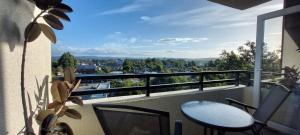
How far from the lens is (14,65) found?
1566 millimetres

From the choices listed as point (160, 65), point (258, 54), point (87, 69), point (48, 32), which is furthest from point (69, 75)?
point (258, 54)

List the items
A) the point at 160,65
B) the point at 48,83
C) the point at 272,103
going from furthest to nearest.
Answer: the point at 160,65 < the point at 272,103 < the point at 48,83

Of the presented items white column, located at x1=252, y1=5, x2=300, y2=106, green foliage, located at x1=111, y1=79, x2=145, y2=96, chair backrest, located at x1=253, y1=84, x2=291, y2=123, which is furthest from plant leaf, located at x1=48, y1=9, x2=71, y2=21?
white column, located at x1=252, y1=5, x2=300, y2=106

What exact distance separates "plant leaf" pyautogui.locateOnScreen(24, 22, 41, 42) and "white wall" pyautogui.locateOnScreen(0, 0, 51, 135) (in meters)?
0.09

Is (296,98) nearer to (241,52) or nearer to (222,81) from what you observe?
(222,81)

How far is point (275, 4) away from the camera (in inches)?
155

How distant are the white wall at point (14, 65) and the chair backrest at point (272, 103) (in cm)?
261

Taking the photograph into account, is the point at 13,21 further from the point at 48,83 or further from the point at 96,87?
the point at 96,87

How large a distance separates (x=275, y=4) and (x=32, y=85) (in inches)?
160

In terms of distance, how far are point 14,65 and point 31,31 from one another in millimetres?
272

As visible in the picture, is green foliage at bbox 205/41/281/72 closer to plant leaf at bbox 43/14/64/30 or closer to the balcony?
the balcony

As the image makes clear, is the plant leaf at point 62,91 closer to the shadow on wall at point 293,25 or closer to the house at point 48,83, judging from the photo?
the house at point 48,83

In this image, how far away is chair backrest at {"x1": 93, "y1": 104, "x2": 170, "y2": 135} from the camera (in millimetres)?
1707

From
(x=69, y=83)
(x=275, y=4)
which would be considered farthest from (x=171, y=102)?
(x=275, y=4)
